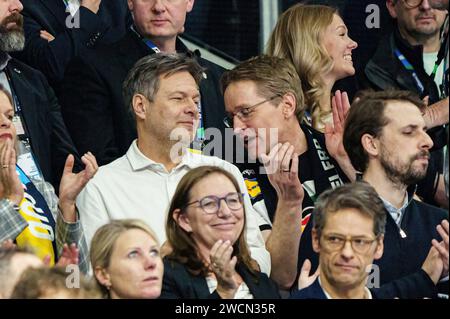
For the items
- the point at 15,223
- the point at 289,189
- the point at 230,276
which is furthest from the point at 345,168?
the point at 15,223

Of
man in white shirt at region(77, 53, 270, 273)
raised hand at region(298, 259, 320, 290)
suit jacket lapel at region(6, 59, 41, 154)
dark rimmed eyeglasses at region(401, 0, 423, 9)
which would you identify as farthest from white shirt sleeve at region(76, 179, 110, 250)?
dark rimmed eyeglasses at region(401, 0, 423, 9)

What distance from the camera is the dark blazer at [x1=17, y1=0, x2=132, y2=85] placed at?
6.66 meters

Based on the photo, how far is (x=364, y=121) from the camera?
20.9 ft

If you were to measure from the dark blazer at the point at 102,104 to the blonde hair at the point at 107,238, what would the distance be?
83 cm

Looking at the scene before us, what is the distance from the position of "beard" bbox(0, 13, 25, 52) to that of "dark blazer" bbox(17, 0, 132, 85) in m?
0.21

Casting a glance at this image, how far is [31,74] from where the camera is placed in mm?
6488

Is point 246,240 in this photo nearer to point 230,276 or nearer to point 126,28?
point 230,276

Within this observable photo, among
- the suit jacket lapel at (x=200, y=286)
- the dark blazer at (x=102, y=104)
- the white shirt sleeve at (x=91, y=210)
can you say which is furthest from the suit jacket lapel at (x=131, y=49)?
the suit jacket lapel at (x=200, y=286)

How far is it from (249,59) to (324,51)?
0.45m

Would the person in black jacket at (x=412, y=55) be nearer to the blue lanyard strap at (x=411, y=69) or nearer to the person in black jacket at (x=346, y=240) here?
the blue lanyard strap at (x=411, y=69)

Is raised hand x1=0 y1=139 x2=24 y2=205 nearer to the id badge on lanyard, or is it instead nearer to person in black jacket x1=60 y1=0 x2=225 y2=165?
the id badge on lanyard

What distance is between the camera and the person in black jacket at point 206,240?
226 inches

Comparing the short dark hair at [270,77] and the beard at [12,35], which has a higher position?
the beard at [12,35]
